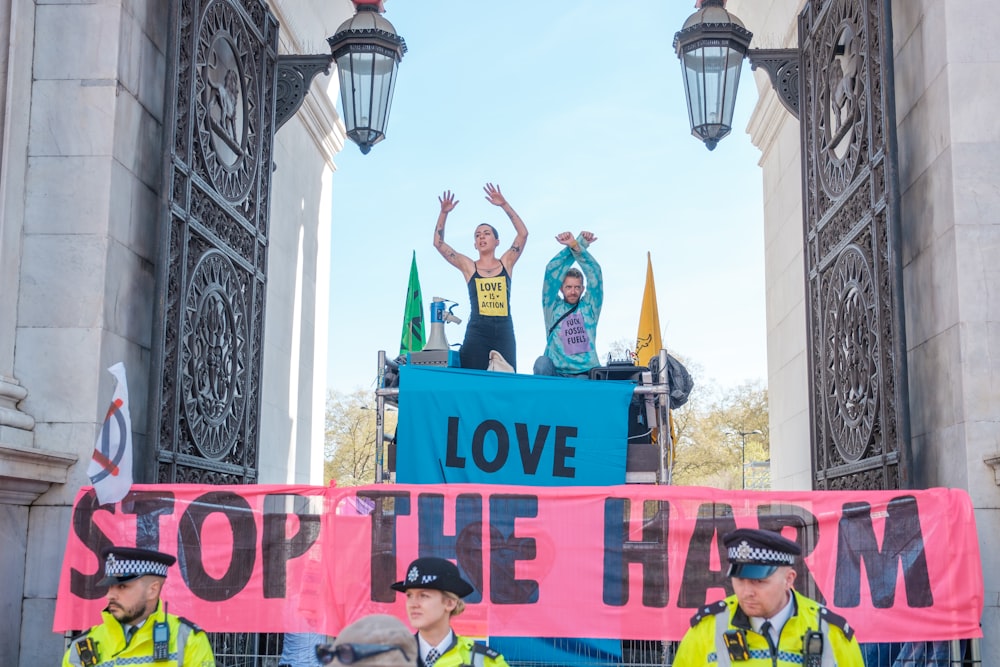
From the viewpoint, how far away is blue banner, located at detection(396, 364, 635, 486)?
1088 centimetres

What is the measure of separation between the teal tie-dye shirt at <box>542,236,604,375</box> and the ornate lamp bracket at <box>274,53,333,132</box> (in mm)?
3650

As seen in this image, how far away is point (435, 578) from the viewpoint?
19.0ft

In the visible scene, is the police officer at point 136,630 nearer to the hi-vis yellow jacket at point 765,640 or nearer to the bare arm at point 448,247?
the hi-vis yellow jacket at point 765,640

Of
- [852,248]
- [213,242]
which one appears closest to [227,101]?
[213,242]

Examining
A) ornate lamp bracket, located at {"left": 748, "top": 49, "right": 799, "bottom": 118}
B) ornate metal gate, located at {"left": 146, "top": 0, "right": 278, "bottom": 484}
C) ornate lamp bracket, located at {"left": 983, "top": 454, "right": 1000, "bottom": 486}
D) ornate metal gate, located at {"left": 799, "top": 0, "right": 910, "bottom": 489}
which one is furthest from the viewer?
ornate lamp bracket, located at {"left": 748, "top": 49, "right": 799, "bottom": 118}

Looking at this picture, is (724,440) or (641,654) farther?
(724,440)

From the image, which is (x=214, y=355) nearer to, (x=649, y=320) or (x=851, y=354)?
(x=851, y=354)

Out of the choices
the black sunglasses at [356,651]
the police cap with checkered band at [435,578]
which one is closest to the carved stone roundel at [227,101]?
the police cap with checkered band at [435,578]

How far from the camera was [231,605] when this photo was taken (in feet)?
26.8

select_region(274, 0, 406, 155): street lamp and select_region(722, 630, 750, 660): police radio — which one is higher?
select_region(274, 0, 406, 155): street lamp

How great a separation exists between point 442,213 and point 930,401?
227 inches

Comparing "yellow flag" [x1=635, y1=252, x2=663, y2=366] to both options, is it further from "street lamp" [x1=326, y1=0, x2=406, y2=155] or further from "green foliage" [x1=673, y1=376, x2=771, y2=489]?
"green foliage" [x1=673, y1=376, x2=771, y2=489]

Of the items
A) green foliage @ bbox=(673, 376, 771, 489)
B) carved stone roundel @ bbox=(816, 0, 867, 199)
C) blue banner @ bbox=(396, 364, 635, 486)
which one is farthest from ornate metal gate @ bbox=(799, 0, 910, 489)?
green foliage @ bbox=(673, 376, 771, 489)

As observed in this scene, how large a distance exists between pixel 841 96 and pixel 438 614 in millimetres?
7540
